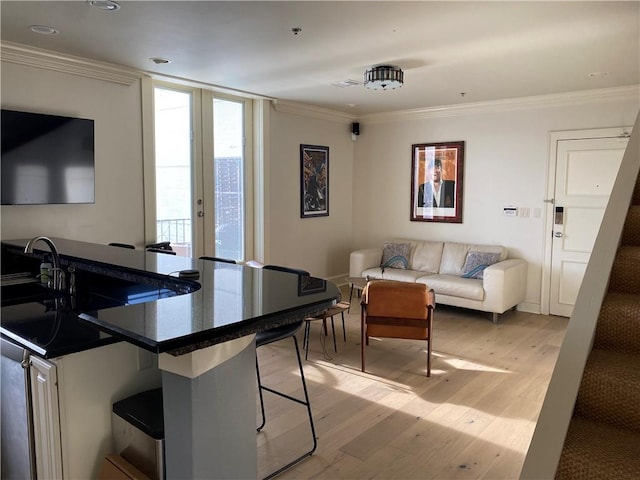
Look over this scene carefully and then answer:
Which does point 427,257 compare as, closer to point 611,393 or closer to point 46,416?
point 611,393

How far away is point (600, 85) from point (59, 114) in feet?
16.7

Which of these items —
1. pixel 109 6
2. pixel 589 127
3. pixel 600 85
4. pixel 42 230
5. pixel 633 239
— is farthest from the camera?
pixel 589 127

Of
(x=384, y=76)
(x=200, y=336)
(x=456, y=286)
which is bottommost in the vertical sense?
(x=456, y=286)

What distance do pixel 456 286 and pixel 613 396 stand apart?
398 cm

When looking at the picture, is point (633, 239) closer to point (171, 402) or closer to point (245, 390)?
point (245, 390)

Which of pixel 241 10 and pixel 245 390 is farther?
pixel 241 10

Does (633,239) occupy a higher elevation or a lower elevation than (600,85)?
lower

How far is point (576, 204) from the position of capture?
18.2 feet

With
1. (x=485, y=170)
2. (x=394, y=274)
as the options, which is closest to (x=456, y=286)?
(x=394, y=274)

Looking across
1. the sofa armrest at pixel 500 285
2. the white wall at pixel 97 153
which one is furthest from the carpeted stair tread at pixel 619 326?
the white wall at pixel 97 153

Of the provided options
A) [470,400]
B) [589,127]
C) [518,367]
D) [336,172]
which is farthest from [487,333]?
[336,172]

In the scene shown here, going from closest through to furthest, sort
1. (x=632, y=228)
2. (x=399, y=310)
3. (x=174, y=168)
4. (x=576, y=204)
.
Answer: (x=632, y=228) < (x=399, y=310) < (x=174, y=168) < (x=576, y=204)

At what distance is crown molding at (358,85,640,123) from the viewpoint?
5219 millimetres

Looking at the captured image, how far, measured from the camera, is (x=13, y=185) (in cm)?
370
